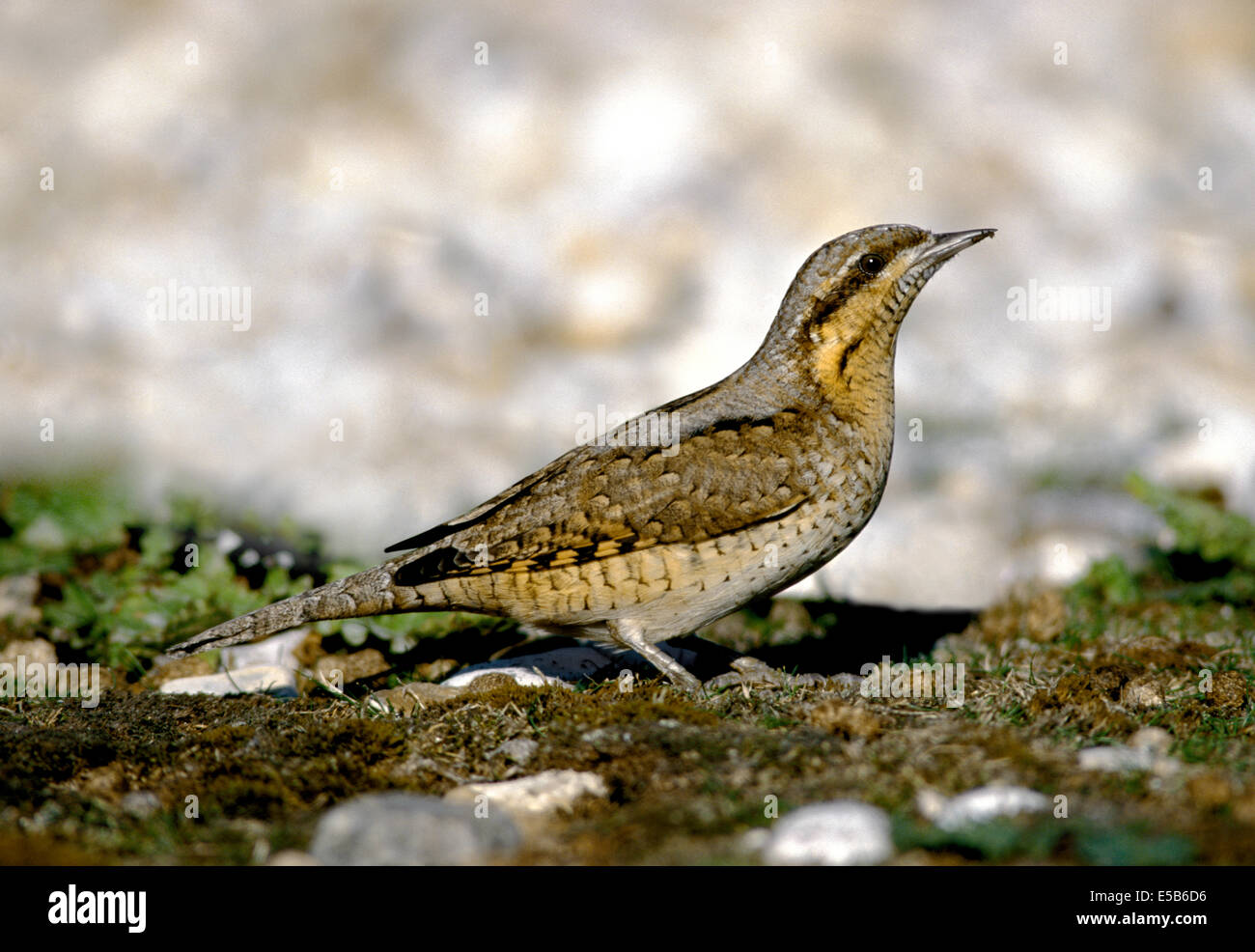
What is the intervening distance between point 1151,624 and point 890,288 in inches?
116

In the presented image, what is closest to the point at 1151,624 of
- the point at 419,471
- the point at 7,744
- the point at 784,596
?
the point at 784,596

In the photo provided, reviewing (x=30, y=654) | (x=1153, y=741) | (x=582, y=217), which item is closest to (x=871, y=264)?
(x=1153, y=741)

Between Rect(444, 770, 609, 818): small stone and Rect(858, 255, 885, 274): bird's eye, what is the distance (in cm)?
272

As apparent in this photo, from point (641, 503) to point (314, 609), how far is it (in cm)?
150

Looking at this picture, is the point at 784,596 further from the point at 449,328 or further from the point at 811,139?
the point at 811,139

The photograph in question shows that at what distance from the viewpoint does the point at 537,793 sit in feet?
12.7

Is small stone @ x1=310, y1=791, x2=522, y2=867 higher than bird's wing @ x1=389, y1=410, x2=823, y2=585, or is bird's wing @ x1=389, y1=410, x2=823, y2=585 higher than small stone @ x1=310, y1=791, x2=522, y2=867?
bird's wing @ x1=389, y1=410, x2=823, y2=585

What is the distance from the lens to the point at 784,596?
24.8 ft

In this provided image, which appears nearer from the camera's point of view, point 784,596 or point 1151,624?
point 1151,624

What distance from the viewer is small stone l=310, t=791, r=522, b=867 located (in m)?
3.23
